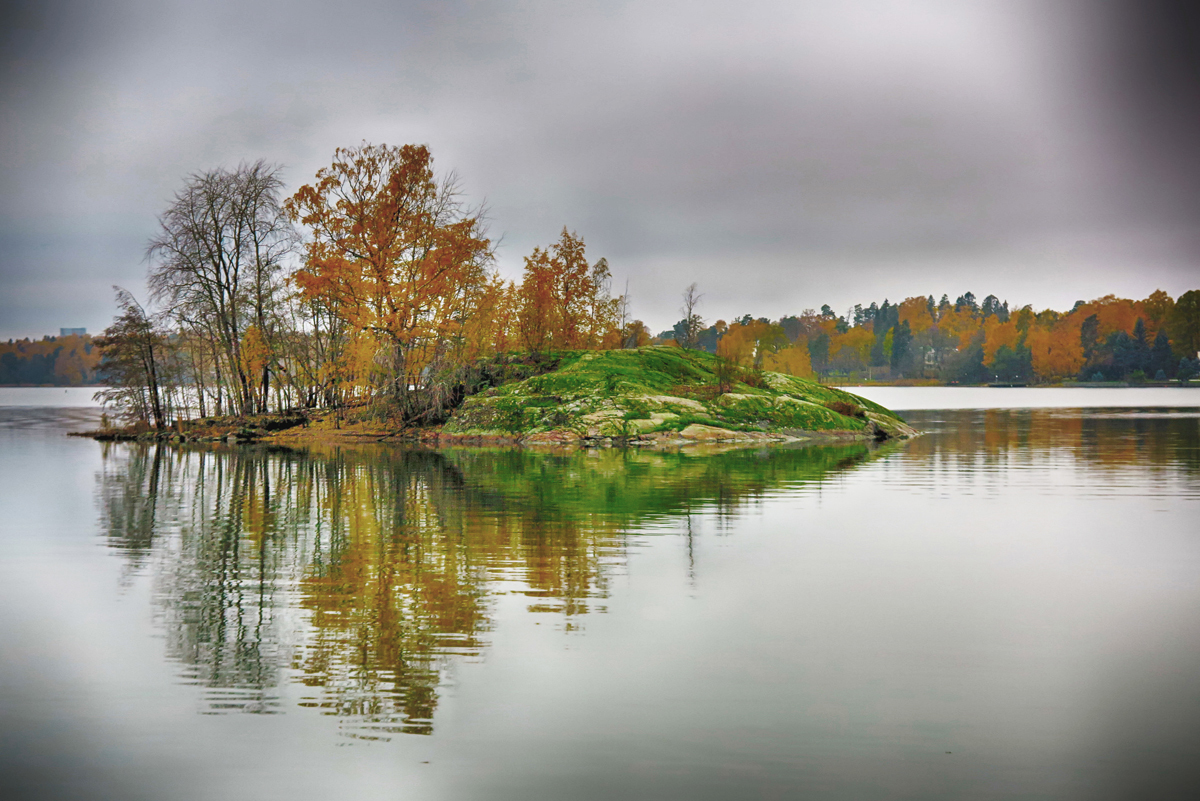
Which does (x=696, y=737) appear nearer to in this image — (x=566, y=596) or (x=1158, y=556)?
(x=566, y=596)

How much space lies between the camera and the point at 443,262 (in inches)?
1341

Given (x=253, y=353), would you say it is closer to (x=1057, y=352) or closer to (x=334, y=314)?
(x=334, y=314)

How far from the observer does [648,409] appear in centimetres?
3400

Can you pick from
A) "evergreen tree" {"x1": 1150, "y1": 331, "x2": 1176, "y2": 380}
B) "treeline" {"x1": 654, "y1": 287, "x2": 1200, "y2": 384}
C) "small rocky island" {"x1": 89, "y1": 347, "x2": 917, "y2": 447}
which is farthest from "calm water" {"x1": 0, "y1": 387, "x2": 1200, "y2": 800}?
"evergreen tree" {"x1": 1150, "y1": 331, "x2": 1176, "y2": 380}

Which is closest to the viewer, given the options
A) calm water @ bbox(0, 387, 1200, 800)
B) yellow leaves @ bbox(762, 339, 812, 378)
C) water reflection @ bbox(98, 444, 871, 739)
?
calm water @ bbox(0, 387, 1200, 800)

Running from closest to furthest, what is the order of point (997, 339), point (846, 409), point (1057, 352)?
1. point (846, 409)
2. point (1057, 352)
3. point (997, 339)

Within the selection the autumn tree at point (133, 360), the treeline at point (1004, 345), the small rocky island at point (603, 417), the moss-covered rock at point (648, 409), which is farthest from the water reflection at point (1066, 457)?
the treeline at point (1004, 345)

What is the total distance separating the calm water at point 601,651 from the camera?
15.5 feet

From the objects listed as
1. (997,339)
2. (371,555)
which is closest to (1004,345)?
(997,339)

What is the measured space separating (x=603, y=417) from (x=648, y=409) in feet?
6.65

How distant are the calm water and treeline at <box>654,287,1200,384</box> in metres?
87.1

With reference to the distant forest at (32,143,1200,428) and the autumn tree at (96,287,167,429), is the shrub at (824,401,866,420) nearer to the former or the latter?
the distant forest at (32,143,1200,428)

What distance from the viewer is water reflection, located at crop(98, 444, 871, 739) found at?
612 centimetres

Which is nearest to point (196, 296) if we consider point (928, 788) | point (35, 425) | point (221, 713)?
point (35, 425)
